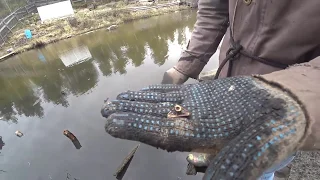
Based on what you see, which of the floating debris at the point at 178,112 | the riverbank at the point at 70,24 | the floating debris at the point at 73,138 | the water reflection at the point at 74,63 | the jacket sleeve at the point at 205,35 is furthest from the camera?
the riverbank at the point at 70,24

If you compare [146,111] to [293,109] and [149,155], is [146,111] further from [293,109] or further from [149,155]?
[149,155]

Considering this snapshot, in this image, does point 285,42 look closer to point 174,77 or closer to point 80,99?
point 174,77

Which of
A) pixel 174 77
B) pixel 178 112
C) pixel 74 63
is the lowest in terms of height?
pixel 74 63

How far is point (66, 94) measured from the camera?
31.2 ft

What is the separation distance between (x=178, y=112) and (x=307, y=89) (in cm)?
52

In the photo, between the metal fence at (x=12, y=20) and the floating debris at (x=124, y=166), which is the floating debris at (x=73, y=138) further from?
the metal fence at (x=12, y=20)

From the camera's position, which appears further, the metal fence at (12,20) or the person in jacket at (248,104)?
the metal fence at (12,20)

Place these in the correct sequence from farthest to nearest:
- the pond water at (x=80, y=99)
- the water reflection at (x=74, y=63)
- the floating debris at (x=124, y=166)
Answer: the water reflection at (x=74, y=63) < the pond water at (x=80, y=99) < the floating debris at (x=124, y=166)

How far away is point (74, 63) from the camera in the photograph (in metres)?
12.1

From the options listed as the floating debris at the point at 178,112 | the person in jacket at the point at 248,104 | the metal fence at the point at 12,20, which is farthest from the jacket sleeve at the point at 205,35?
the metal fence at the point at 12,20

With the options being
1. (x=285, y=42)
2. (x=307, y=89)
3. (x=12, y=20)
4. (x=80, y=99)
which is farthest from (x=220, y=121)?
(x=12, y=20)

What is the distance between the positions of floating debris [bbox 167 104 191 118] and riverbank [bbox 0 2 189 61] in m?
17.0

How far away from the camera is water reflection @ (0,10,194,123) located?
31.8ft

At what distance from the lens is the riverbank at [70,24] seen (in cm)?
1588
